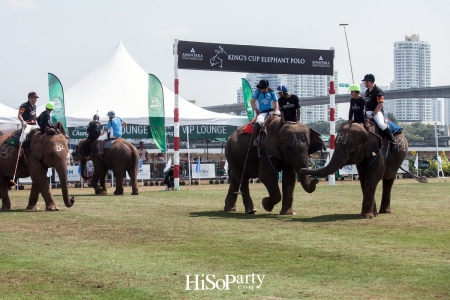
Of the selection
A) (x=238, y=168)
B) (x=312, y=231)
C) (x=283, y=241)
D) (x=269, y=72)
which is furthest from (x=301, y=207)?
(x=269, y=72)

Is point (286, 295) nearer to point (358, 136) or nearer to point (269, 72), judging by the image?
point (358, 136)

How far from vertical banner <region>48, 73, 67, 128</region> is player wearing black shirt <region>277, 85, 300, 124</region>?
760 inches

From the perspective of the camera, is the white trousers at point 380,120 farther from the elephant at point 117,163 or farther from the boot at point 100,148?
the boot at point 100,148

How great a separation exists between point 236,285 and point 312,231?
5236 mm

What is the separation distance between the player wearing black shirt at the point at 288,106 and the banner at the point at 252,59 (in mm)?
13215

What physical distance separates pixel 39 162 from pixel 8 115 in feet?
64.1

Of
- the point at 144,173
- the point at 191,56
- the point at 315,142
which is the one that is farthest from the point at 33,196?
the point at 144,173

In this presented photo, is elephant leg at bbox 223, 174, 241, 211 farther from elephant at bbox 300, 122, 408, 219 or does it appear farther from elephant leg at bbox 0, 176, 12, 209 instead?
elephant leg at bbox 0, 176, 12, 209

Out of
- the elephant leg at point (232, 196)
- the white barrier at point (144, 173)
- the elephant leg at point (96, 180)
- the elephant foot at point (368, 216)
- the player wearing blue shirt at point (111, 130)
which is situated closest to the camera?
the elephant foot at point (368, 216)

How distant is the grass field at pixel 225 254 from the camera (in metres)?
8.80

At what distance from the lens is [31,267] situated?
Result: 34.3 feet

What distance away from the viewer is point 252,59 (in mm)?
31953

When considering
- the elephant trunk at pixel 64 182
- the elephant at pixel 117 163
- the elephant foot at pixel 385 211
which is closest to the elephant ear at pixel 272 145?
the elephant foot at pixel 385 211

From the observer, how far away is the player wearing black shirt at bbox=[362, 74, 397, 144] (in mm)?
16953
